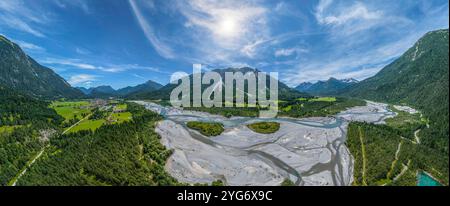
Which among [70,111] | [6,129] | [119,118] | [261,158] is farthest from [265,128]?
[70,111]

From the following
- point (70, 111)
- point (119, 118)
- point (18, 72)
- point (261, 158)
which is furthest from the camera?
point (18, 72)

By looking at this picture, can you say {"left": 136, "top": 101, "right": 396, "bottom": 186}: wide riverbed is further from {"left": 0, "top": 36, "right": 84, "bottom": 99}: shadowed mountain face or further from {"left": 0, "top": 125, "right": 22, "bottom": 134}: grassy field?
{"left": 0, "top": 36, "right": 84, "bottom": 99}: shadowed mountain face

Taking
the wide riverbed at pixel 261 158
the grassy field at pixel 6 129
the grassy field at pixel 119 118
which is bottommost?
the wide riverbed at pixel 261 158

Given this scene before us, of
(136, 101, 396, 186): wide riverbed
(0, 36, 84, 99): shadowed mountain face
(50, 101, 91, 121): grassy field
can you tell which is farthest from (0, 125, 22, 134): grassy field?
(0, 36, 84, 99): shadowed mountain face

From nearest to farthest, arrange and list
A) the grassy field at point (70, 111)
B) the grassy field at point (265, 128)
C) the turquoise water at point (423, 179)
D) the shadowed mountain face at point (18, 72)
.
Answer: the turquoise water at point (423, 179), the grassy field at point (265, 128), the grassy field at point (70, 111), the shadowed mountain face at point (18, 72)

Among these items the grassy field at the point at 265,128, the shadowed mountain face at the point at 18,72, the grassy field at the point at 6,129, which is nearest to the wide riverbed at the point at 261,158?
the grassy field at the point at 265,128

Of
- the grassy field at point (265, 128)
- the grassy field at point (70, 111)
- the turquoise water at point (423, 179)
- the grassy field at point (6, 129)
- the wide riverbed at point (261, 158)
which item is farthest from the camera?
the grassy field at point (70, 111)

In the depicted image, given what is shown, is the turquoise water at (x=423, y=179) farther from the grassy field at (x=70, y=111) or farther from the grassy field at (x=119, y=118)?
the grassy field at (x=70, y=111)

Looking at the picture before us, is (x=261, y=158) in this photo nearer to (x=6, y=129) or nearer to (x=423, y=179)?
(x=423, y=179)
